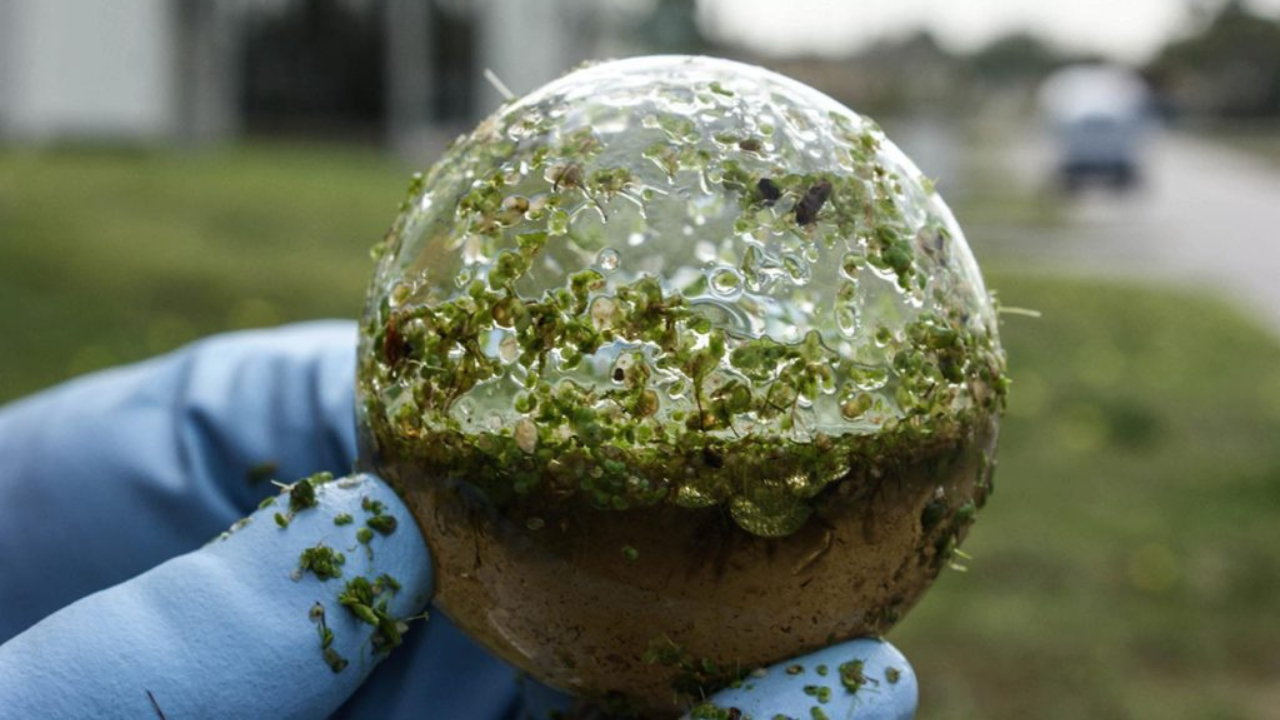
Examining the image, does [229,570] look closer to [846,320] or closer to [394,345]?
[394,345]

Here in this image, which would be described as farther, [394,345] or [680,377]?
[394,345]

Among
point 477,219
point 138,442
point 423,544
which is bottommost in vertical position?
point 138,442

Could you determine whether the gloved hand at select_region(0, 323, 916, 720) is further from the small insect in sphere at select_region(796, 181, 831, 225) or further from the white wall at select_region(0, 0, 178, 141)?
the white wall at select_region(0, 0, 178, 141)

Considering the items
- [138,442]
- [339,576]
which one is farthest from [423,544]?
[138,442]

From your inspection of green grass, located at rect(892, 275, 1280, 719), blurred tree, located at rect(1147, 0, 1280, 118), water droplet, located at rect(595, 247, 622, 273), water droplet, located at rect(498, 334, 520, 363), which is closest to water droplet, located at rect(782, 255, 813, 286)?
water droplet, located at rect(595, 247, 622, 273)

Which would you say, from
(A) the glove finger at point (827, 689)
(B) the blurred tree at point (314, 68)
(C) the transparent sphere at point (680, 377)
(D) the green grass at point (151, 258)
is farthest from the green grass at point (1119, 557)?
(B) the blurred tree at point (314, 68)

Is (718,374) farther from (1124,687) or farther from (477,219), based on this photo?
(1124,687)

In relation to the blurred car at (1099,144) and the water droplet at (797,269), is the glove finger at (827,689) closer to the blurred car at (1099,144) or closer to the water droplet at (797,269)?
the water droplet at (797,269)

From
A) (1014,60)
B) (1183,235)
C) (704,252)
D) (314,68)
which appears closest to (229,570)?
(704,252)
